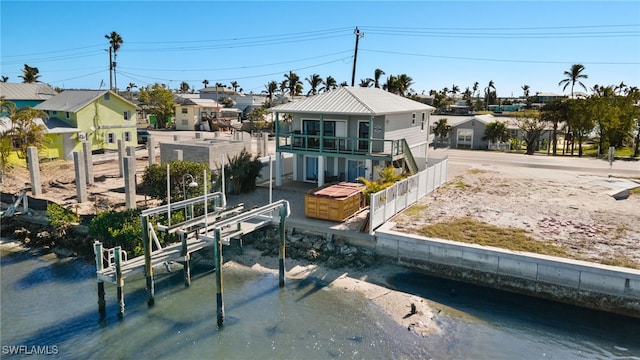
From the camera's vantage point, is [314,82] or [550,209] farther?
[314,82]

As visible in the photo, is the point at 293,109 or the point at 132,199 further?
the point at 293,109

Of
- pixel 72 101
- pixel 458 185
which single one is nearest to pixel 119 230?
pixel 458 185

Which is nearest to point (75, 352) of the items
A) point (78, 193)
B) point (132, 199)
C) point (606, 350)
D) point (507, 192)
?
point (132, 199)

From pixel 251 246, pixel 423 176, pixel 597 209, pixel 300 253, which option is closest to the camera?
pixel 300 253

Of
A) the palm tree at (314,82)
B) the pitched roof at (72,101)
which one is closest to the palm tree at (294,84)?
the palm tree at (314,82)

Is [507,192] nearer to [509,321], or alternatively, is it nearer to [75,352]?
[509,321]

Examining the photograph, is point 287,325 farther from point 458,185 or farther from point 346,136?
point 458,185

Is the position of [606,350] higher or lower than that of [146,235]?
lower

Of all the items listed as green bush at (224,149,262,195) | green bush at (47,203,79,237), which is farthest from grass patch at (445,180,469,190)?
green bush at (47,203,79,237)
